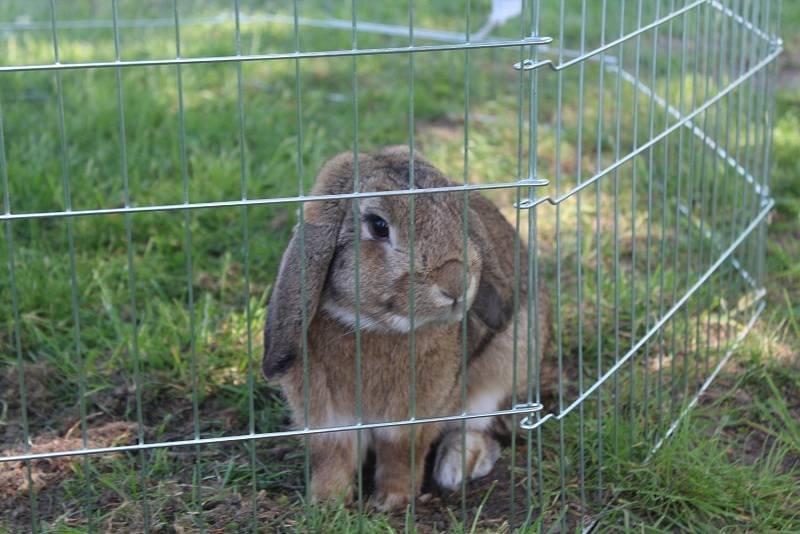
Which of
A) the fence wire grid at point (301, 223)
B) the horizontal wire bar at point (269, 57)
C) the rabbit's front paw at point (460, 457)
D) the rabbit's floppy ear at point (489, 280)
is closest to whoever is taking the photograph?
the horizontal wire bar at point (269, 57)

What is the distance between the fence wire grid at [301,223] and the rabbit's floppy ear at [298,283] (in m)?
0.11

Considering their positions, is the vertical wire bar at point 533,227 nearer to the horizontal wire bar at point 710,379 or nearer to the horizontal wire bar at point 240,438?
the horizontal wire bar at point 240,438

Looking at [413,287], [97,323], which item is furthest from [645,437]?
[97,323]

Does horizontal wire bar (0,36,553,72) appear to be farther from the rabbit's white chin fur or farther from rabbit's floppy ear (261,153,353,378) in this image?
the rabbit's white chin fur

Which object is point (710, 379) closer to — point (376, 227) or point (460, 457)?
point (460, 457)

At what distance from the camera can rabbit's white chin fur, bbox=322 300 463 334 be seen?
2.57m

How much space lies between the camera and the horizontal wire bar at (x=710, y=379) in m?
2.98

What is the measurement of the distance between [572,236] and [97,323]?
1711 millimetres

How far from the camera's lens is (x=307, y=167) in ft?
15.0

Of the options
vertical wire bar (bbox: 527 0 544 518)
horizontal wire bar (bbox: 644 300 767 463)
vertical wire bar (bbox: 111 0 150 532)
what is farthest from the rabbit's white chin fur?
horizontal wire bar (bbox: 644 300 767 463)

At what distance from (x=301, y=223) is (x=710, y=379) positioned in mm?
1520

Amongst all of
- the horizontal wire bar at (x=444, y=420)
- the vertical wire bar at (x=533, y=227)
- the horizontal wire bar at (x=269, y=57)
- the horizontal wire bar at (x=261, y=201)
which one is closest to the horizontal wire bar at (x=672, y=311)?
the horizontal wire bar at (x=444, y=420)

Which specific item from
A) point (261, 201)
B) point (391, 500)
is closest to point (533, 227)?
point (261, 201)

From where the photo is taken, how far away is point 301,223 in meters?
2.43
